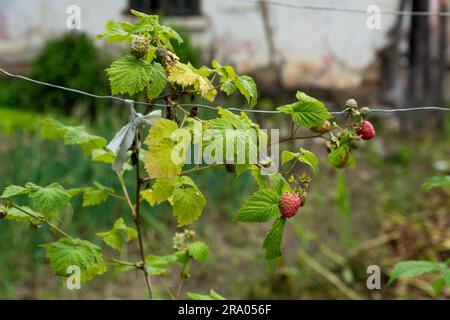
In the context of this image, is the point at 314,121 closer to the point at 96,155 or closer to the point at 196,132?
the point at 196,132

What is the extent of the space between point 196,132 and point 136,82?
0.16 meters

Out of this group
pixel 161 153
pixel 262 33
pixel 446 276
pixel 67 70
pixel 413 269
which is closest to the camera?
pixel 161 153

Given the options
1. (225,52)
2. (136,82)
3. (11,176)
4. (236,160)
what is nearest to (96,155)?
(136,82)

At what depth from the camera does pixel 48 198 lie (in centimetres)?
149

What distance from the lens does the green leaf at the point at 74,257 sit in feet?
4.92

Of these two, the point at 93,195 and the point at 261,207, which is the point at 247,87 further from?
Result: the point at 93,195

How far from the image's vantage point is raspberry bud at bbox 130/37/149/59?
53.7 inches

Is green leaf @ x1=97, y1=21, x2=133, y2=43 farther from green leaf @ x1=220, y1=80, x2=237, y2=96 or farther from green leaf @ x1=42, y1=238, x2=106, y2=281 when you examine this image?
green leaf @ x1=42, y1=238, x2=106, y2=281

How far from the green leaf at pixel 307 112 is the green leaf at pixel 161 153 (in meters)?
0.25

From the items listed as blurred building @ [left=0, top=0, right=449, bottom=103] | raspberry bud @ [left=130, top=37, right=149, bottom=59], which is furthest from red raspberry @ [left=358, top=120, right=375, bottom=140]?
blurred building @ [left=0, top=0, right=449, bottom=103]

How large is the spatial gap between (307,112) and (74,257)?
56cm

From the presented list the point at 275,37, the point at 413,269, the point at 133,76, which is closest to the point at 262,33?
the point at 275,37
